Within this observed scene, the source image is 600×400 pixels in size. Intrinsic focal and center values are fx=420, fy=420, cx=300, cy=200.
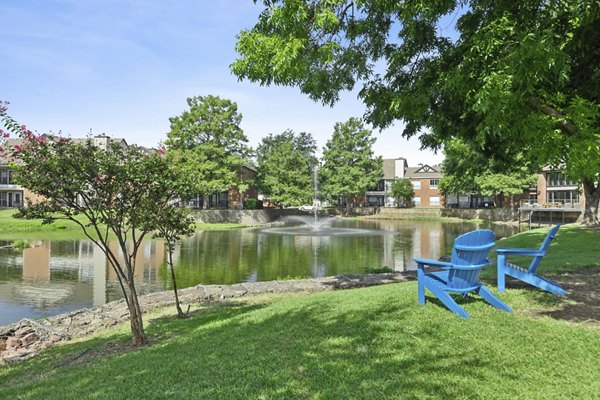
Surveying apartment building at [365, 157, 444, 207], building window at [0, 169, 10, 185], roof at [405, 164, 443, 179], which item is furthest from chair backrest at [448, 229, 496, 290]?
roof at [405, 164, 443, 179]

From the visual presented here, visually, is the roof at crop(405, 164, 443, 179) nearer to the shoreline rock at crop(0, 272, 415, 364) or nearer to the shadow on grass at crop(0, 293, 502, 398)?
the shoreline rock at crop(0, 272, 415, 364)

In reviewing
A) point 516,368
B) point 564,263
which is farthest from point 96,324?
point 564,263

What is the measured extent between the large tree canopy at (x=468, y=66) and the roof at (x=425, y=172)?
69.2 metres

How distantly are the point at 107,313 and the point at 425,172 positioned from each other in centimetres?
7292

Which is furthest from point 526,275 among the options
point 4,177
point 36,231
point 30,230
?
point 4,177

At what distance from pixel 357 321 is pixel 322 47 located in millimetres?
4343

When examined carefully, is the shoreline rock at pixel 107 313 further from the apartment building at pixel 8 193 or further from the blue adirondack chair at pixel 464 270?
the apartment building at pixel 8 193

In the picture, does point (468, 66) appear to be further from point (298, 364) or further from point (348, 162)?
point (348, 162)

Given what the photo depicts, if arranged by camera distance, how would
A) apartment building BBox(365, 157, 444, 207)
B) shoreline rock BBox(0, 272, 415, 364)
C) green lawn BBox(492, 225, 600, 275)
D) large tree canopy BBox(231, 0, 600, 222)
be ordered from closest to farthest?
1. large tree canopy BBox(231, 0, 600, 222)
2. shoreline rock BBox(0, 272, 415, 364)
3. green lawn BBox(492, 225, 600, 275)
4. apartment building BBox(365, 157, 444, 207)

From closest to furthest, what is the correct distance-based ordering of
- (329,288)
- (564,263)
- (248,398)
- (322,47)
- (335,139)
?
1. (248,398)
2. (322,47)
3. (329,288)
4. (564,263)
5. (335,139)

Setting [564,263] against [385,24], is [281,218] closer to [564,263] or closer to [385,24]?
[564,263]

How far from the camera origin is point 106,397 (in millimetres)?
4328

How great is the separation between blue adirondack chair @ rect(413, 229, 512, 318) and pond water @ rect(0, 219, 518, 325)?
33.9 ft

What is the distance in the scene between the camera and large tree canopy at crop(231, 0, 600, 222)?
5258mm
